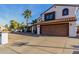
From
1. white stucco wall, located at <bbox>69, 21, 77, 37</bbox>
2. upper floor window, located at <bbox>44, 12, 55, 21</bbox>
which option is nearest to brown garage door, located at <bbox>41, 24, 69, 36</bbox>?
white stucco wall, located at <bbox>69, 21, 77, 37</bbox>

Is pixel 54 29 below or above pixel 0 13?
below

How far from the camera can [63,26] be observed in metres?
4.67

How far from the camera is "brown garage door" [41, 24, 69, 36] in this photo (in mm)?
4684

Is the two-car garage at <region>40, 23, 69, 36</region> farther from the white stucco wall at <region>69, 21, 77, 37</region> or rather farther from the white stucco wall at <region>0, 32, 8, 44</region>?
the white stucco wall at <region>0, 32, 8, 44</region>

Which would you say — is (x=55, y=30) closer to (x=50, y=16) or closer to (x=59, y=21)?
(x=59, y=21)

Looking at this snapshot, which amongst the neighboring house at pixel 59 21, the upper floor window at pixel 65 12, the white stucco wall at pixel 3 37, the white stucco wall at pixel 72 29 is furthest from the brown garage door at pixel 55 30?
the white stucco wall at pixel 3 37

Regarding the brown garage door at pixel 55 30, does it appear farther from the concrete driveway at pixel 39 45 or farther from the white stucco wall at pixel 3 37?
the white stucco wall at pixel 3 37

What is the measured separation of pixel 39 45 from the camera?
4602mm

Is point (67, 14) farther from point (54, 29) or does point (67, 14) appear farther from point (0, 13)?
point (0, 13)

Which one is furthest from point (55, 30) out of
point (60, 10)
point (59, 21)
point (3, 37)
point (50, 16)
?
point (3, 37)

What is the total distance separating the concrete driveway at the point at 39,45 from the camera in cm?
446

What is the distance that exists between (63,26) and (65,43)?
1.51ft

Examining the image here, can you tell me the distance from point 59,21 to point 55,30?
30 cm

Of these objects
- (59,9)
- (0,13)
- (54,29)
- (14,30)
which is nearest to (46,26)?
(54,29)
